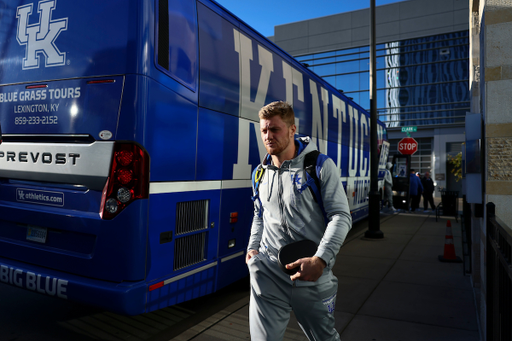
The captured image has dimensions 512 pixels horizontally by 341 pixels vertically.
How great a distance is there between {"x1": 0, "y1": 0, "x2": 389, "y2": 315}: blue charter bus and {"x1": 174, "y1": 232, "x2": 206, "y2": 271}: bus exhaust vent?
17mm

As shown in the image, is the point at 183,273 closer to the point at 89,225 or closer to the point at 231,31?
the point at 89,225

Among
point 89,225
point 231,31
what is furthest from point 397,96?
point 89,225

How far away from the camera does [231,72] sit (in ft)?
15.4

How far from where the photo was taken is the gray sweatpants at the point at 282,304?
2.35 meters

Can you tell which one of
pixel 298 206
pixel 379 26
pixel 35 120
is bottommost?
pixel 298 206

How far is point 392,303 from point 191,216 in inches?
115

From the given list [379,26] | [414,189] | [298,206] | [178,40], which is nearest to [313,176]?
[298,206]

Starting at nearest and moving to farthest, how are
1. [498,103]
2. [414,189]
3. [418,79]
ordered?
[498,103] → [414,189] → [418,79]

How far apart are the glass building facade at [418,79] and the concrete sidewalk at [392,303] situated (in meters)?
23.9

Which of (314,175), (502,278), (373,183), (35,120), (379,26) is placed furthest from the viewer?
(379,26)

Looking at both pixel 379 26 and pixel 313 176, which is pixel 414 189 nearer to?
pixel 313 176

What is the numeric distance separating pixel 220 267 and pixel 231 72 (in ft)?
7.68

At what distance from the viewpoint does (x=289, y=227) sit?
2.46 meters

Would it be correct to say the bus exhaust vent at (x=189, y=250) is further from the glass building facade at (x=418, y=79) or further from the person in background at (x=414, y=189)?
the glass building facade at (x=418, y=79)
